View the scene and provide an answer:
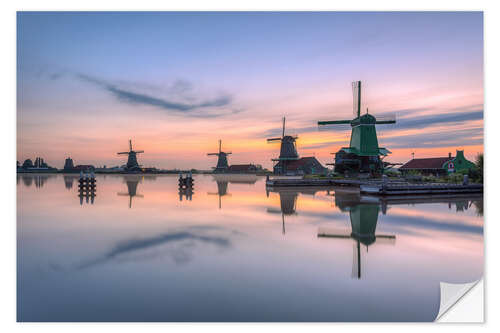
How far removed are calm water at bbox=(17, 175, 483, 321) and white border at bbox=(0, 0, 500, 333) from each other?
140 mm

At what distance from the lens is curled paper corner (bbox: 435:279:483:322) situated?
470 centimetres

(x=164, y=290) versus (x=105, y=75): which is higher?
(x=105, y=75)

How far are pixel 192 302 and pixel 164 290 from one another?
71cm

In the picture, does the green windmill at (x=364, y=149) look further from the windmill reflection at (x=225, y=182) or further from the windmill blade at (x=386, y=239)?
the windmill blade at (x=386, y=239)

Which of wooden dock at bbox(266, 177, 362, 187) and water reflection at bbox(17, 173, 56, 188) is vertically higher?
wooden dock at bbox(266, 177, 362, 187)

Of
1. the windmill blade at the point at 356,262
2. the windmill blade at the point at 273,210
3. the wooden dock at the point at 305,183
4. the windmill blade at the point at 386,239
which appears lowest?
the windmill blade at the point at 273,210

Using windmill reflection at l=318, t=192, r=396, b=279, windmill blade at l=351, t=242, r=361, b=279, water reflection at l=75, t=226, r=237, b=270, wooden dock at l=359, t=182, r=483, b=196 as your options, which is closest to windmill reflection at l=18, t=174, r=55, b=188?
water reflection at l=75, t=226, r=237, b=270

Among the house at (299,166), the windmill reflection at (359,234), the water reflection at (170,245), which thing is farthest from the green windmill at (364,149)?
the water reflection at (170,245)

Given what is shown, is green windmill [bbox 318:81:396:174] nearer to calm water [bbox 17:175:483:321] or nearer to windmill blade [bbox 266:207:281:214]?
windmill blade [bbox 266:207:281:214]

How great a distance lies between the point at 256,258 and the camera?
681 cm

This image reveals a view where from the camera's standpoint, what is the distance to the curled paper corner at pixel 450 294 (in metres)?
4.70
